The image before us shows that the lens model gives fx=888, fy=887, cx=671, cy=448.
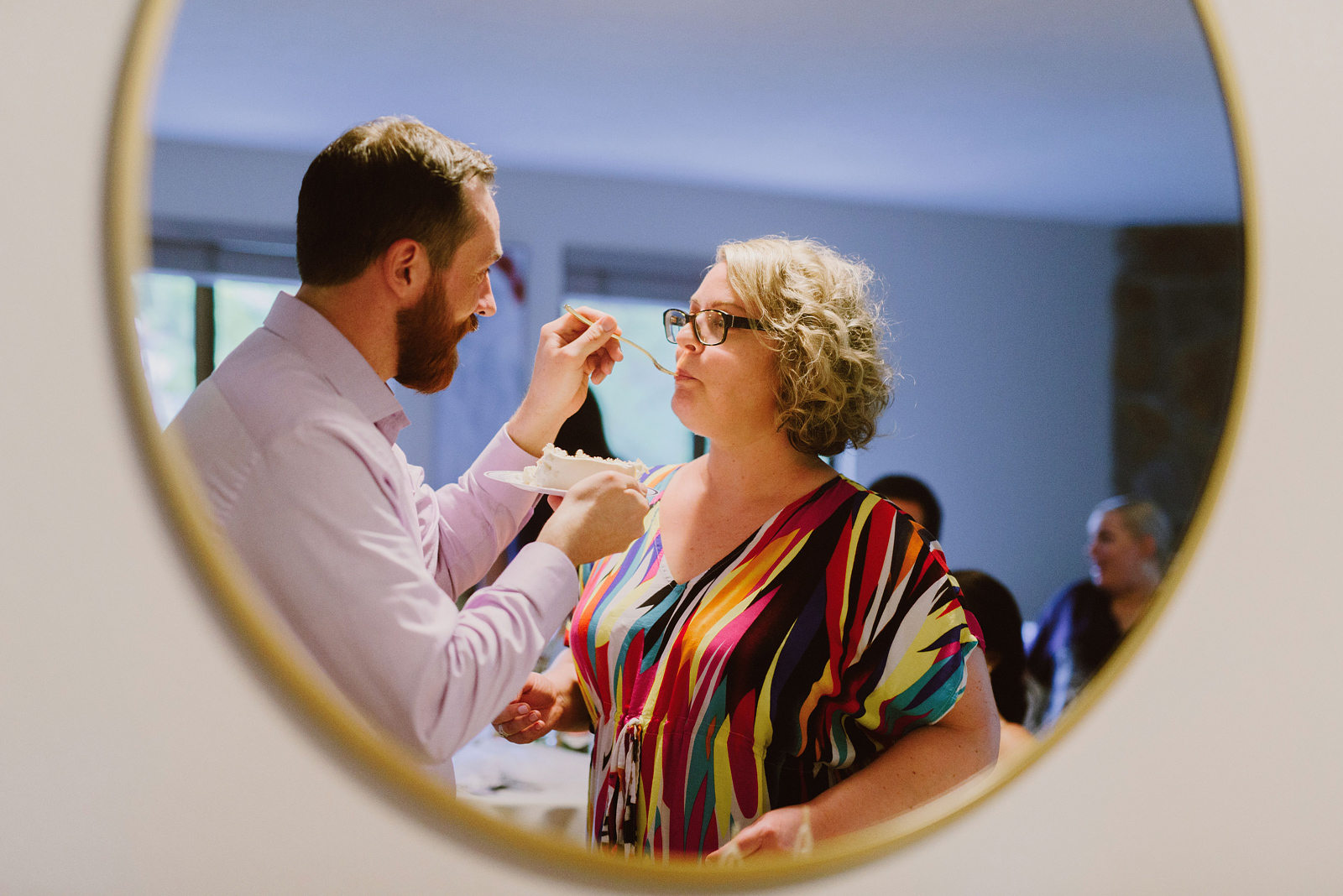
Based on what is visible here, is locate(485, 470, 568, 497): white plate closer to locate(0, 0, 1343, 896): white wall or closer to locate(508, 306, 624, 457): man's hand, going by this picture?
locate(508, 306, 624, 457): man's hand

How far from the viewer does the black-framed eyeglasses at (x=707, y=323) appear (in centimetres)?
80

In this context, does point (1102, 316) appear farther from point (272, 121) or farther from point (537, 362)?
point (272, 121)

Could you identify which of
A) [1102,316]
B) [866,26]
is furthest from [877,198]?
[1102,316]

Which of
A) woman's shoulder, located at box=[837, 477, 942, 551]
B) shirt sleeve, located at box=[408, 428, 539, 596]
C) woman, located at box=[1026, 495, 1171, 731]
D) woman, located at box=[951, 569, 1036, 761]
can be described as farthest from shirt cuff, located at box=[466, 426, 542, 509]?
woman, located at box=[1026, 495, 1171, 731]

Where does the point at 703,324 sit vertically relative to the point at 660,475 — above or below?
above

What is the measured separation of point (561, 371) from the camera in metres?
0.77

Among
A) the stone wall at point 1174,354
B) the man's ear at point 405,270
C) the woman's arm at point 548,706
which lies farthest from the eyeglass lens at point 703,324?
the stone wall at point 1174,354

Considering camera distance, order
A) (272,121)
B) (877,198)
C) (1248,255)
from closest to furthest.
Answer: (272,121)
(877,198)
(1248,255)

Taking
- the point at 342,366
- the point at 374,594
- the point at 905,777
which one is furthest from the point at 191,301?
the point at 905,777

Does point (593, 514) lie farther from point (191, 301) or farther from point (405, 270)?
point (191, 301)

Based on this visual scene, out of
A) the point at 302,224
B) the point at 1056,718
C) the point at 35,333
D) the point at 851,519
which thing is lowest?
the point at 1056,718

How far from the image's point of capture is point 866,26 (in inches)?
33.1

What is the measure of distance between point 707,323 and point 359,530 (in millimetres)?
348

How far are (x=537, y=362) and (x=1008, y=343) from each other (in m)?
0.46
